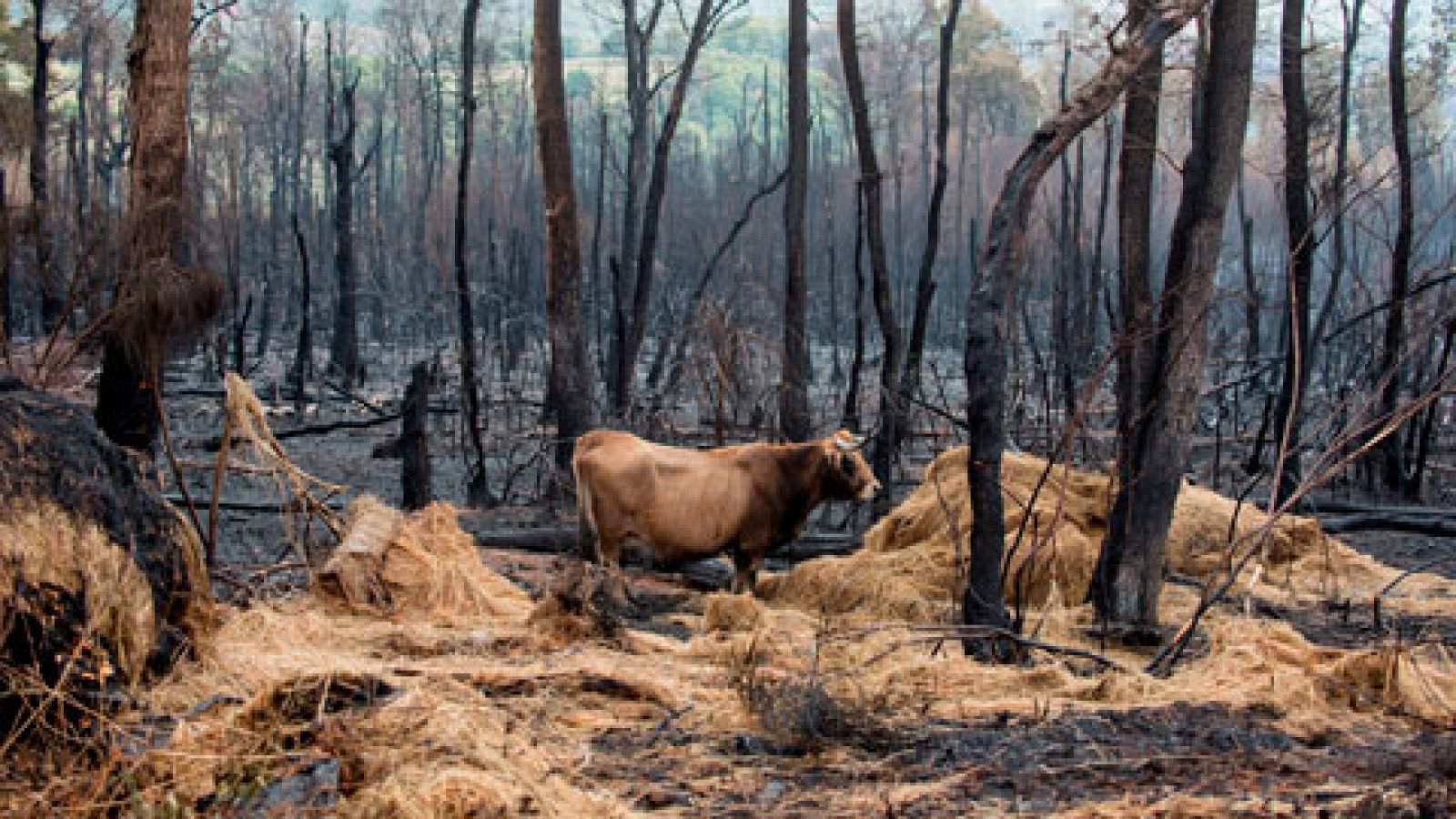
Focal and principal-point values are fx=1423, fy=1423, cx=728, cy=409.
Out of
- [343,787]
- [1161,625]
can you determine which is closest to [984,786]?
[343,787]

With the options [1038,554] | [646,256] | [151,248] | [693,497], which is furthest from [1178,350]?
[646,256]

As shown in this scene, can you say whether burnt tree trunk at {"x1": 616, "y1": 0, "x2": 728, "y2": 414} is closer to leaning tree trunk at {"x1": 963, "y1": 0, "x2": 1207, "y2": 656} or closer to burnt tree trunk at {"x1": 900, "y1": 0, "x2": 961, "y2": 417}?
burnt tree trunk at {"x1": 900, "y1": 0, "x2": 961, "y2": 417}

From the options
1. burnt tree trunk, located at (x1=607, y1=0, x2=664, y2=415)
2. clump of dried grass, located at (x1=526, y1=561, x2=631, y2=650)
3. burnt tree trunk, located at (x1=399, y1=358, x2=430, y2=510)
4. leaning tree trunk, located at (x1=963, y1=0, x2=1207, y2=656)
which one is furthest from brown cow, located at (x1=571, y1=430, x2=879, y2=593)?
burnt tree trunk, located at (x1=607, y1=0, x2=664, y2=415)

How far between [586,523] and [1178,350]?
15.5ft

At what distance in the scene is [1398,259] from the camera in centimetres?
1420

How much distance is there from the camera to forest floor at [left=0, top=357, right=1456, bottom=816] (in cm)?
444

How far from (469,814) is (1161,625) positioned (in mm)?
5388

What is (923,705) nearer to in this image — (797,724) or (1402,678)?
(797,724)

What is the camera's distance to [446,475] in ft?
55.3

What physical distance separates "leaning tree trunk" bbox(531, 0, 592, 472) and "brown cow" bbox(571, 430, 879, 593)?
10.5ft

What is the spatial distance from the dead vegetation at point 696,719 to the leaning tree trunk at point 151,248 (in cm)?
211

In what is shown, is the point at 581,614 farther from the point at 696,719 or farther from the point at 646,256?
the point at 646,256

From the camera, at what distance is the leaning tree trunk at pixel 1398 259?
14148 mm

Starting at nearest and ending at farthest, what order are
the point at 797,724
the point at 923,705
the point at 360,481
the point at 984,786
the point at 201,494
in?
the point at 984,786, the point at 797,724, the point at 923,705, the point at 201,494, the point at 360,481
